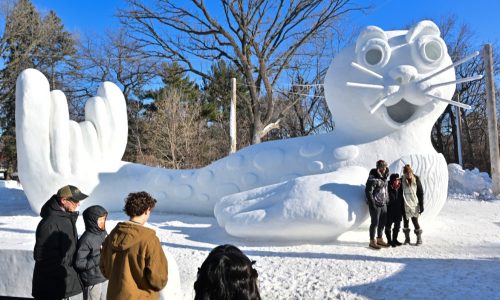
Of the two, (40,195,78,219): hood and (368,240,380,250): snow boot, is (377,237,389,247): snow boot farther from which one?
(40,195,78,219): hood

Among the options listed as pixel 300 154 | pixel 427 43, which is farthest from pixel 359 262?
pixel 427 43

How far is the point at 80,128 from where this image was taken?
7305 millimetres

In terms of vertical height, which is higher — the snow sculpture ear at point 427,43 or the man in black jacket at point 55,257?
the snow sculpture ear at point 427,43

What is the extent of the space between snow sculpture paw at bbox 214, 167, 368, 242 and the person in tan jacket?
2.88m

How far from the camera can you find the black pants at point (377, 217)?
15.9 feet

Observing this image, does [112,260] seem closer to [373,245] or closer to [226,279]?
[226,279]

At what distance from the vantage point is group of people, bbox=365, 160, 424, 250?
4875 mm

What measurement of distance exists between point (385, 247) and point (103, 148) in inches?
207

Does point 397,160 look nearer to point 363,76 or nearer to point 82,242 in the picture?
point 363,76

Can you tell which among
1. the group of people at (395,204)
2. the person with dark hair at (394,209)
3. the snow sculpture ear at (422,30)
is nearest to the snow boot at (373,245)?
the group of people at (395,204)

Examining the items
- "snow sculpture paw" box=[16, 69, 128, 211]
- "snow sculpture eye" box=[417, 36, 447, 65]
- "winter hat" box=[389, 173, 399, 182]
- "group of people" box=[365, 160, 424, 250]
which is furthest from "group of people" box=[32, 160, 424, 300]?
"snow sculpture eye" box=[417, 36, 447, 65]

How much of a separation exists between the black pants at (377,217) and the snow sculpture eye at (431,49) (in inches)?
84.8

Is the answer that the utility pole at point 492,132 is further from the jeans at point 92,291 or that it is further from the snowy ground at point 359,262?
the jeans at point 92,291

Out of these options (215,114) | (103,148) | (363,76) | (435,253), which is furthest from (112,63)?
(435,253)
